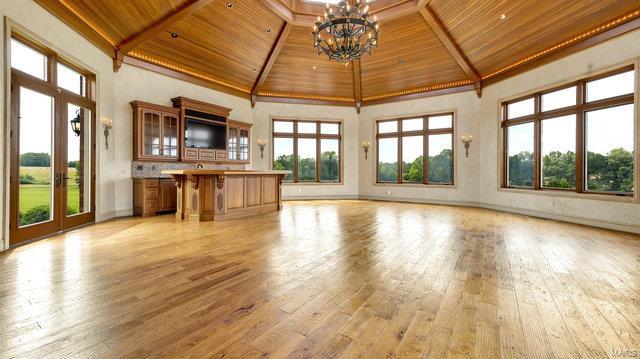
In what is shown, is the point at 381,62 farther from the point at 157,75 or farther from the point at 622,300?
the point at 622,300

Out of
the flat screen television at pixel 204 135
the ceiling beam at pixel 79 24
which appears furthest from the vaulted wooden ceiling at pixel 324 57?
the flat screen television at pixel 204 135

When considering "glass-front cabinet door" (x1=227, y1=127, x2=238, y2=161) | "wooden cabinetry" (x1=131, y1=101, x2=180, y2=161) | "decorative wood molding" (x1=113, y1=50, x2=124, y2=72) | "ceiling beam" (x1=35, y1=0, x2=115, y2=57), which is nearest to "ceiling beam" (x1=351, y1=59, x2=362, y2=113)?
"glass-front cabinet door" (x1=227, y1=127, x2=238, y2=161)

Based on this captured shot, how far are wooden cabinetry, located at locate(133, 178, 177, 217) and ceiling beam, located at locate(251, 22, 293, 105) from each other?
440cm

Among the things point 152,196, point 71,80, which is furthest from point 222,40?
point 152,196

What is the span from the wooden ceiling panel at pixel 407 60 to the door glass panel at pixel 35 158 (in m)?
7.71

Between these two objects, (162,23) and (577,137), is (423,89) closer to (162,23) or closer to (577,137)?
(577,137)

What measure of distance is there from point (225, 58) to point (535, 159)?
8713 mm

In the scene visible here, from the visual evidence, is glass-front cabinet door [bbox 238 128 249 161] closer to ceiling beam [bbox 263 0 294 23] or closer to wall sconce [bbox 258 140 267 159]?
wall sconce [bbox 258 140 267 159]

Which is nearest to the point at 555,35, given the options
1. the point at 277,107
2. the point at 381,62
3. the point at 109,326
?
the point at 381,62

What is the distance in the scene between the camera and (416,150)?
9867mm

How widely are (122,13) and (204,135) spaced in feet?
10.5

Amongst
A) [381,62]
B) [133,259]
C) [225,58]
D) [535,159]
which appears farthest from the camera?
[381,62]

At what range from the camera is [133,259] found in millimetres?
3258

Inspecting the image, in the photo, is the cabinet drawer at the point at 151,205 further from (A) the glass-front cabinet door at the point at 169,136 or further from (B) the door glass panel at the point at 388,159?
(B) the door glass panel at the point at 388,159
